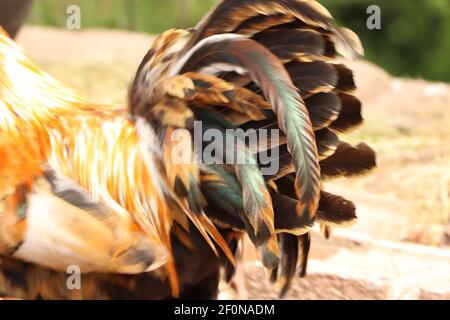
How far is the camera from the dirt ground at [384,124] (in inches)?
143

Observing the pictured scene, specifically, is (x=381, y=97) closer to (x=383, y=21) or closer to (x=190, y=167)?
(x=383, y=21)

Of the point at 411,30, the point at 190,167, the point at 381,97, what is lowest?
the point at 381,97

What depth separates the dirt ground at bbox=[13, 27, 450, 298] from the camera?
3.62 meters

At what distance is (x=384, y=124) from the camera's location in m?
5.24

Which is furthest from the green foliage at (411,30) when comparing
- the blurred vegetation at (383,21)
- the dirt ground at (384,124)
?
the dirt ground at (384,124)

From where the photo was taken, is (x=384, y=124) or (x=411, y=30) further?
(x=411, y=30)

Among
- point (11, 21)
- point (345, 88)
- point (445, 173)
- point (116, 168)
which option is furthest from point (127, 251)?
point (445, 173)

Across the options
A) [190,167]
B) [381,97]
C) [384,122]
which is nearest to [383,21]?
[381,97]

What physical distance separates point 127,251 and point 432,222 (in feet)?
7.10

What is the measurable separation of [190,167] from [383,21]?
5.13 meters

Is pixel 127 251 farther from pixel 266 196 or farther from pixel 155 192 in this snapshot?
pixel 266 196

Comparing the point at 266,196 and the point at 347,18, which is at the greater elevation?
the point at 266,196

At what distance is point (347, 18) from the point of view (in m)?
6.56

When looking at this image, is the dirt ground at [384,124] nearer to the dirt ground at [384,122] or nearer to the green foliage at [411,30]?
the dirt ground at [384,122]
